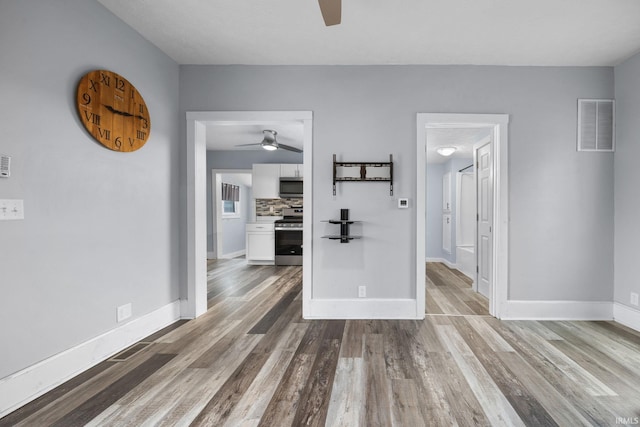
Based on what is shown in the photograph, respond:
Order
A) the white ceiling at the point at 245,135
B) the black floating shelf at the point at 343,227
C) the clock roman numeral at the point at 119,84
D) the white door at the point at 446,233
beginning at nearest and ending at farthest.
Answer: the clock roman numeral at the point at 119,84 < the black floating shelf at the point at 343,227 < the white ceiling at the point at 245,135 < the white door at the point at 446,233

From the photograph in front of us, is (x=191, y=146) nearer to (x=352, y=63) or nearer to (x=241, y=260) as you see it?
(x=352, y=63)

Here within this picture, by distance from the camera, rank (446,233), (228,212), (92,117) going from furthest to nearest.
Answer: (228,212) → (446,233) → (92,117)

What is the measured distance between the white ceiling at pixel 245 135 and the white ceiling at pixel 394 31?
5.68 feet

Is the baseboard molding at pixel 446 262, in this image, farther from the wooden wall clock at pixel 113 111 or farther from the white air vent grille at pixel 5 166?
the white air vent grille at pixel 5 166

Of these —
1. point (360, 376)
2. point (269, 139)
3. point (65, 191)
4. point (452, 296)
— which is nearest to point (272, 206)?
point (269, 139)

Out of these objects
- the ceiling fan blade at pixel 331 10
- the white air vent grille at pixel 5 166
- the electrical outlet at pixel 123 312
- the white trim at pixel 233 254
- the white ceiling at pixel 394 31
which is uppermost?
the white ceiling at pixel 394 31

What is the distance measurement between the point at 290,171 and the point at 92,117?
4.35 meters

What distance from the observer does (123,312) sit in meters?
2.44

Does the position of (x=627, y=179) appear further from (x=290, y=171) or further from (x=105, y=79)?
(x=290, y=171)

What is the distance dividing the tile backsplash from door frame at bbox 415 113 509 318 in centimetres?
406

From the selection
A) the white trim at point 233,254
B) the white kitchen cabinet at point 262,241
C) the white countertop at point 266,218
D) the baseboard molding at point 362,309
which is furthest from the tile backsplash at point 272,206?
the baseboard molding at point 362,309

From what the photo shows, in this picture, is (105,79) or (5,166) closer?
(5,166)

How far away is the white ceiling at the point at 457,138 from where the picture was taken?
4461 mm

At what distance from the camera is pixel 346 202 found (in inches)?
123
